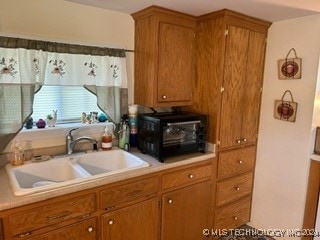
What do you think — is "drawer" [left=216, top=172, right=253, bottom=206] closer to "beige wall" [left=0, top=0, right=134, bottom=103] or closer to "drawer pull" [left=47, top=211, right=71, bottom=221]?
"beige wall" [left=0, top=0, right=134, bottom=103]

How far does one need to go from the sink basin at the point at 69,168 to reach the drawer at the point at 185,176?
0.22 meters

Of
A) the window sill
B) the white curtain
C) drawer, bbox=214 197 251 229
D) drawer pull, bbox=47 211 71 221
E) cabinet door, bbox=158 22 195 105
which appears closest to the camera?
drawer pull, bbox=47 211 71 221

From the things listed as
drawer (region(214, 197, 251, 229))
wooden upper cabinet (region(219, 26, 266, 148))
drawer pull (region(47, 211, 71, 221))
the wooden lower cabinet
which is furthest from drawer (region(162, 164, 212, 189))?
drawer pull (region(47, 211, 71, 221))

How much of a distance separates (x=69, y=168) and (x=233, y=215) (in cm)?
167

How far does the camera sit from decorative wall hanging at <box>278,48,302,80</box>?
6.94 feet

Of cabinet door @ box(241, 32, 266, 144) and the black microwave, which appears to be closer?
the black microwave

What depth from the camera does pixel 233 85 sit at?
217cm

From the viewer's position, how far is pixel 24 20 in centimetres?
170

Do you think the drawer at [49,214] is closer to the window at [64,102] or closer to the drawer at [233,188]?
the window at [64,102]

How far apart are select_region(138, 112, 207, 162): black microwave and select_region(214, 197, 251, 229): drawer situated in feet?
2.35

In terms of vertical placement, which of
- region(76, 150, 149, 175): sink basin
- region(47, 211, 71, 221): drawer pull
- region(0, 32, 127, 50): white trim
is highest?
region(0, 32, 127, 50): white trim

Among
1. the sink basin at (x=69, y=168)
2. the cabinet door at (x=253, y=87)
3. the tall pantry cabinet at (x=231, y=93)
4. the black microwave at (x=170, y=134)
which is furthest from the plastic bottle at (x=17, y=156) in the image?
the cabinet door at (x=253, y=87)

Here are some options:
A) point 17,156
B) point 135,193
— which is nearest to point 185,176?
point 135,193

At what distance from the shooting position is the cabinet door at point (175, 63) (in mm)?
2023
